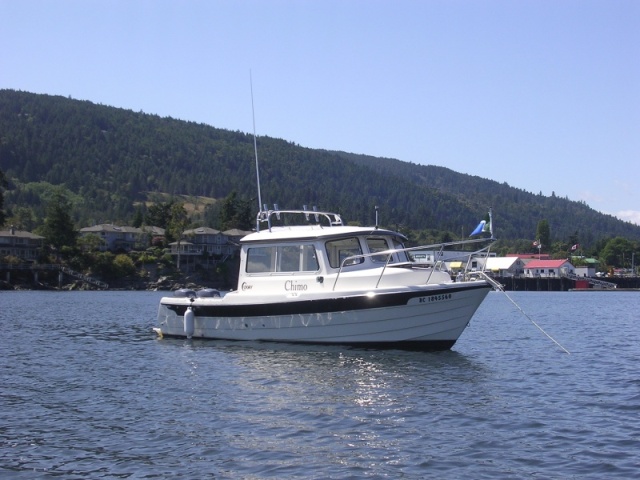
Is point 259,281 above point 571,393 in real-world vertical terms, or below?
above

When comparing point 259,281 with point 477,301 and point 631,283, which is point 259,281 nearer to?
point 477,301

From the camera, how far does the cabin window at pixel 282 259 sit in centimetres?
2395

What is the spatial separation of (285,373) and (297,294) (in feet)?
14.9

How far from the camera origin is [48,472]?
11.1 m

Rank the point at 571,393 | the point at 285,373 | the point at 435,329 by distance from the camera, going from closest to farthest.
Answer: the point at 571,393 < the point at 285,373 < the point at 435,329

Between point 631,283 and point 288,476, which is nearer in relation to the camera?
point 288,476

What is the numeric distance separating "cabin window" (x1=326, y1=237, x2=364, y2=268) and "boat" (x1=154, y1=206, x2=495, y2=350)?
0.03 m

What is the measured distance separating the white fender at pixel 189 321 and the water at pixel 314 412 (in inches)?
43.8

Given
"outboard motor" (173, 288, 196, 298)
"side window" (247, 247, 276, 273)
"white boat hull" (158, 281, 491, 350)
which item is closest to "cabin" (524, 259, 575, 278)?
"outboard motor" (173, 288, 196, 298)

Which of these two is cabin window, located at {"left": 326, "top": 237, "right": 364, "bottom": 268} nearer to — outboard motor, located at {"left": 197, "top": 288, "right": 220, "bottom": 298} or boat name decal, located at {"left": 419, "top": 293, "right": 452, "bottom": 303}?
boat name decal, located at {"left": 419, "top": 293, "right": 452, "bottom": 303}

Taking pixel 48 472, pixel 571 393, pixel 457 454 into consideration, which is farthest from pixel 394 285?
pixel 48 472

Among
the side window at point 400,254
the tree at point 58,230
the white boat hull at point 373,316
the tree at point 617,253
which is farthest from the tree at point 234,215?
the white boat hull at point 373,316

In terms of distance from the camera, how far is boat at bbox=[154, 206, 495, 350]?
21875 mm

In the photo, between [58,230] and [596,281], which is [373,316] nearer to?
[58,230]
